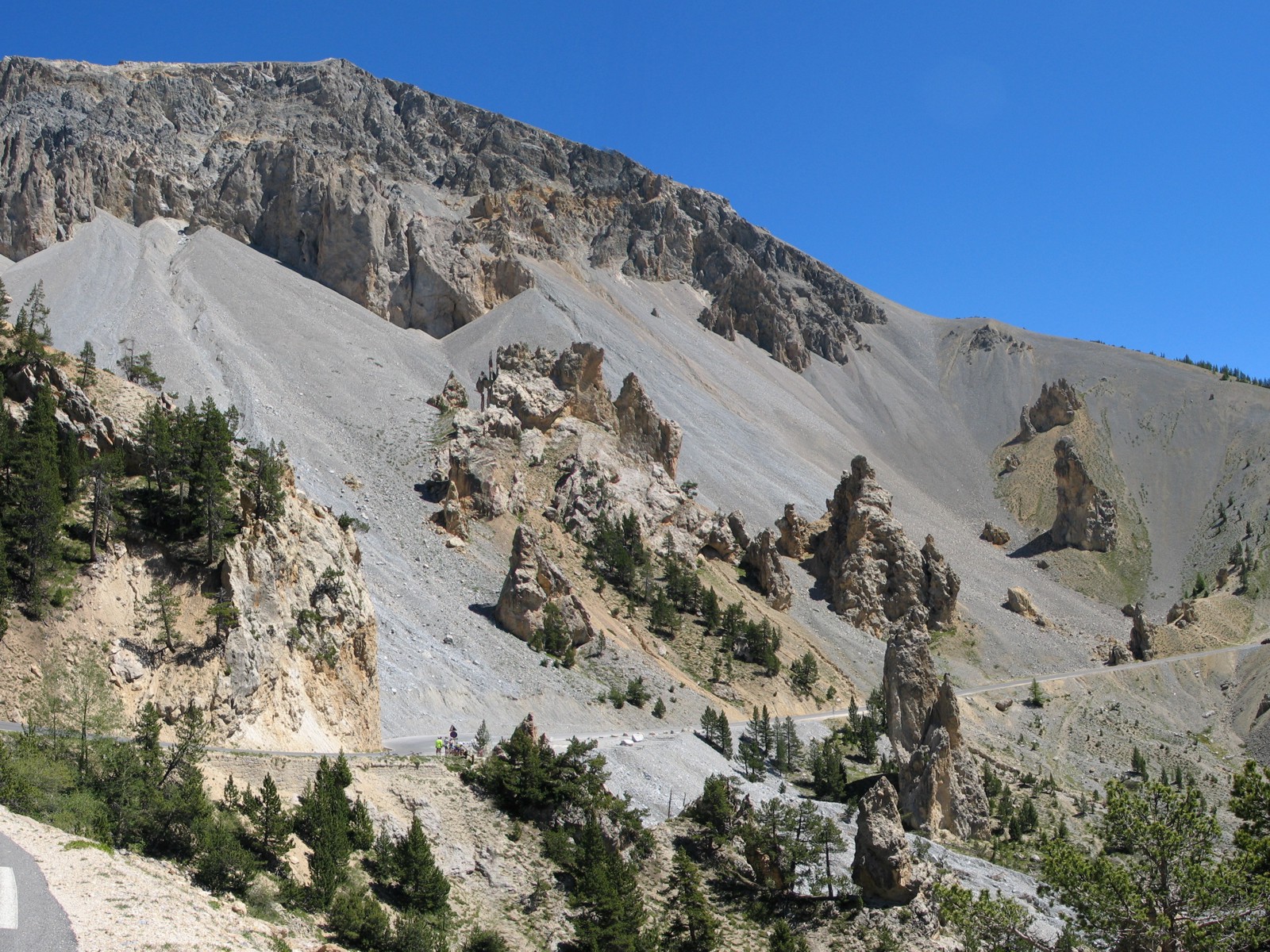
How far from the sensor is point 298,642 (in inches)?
1170

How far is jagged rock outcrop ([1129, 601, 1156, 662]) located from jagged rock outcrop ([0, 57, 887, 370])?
79589mm

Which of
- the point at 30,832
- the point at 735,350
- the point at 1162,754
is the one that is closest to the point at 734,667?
the point at 1162,754

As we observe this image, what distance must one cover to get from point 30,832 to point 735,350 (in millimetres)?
145805

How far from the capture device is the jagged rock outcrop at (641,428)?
8319 centimetres

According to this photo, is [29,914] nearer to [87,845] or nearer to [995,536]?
[87,845]

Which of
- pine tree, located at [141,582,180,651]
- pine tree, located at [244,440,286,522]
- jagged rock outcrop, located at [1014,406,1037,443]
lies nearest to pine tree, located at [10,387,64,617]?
pine tree, located at [141,582,180,651]

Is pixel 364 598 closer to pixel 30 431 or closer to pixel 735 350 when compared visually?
pixel 30 431

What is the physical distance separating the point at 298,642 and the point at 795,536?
213 feet

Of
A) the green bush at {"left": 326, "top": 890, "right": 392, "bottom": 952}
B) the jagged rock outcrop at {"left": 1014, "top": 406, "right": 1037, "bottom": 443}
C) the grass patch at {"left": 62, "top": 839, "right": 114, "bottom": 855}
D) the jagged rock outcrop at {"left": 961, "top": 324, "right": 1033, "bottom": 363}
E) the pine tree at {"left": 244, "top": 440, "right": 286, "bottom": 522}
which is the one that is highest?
the jagged rock outcrop at {"left": 961, "top": 324, "right": 1033, "bottom": 363}

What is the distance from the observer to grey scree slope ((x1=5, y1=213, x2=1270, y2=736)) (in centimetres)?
5084

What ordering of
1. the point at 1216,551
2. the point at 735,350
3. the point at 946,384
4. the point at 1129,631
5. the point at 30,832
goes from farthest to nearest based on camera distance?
the point at 946,384
the point at 735,350
the point at 1216,551
the point at 1129,631
the point at 30,832

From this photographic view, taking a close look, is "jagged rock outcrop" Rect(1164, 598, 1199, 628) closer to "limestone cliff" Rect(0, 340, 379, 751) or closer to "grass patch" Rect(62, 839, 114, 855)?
"limestone cliff" Rect(0, 340, 379, 751)

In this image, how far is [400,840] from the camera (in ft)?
81.0

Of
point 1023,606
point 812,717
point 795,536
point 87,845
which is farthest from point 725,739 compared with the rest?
point 1023,606
